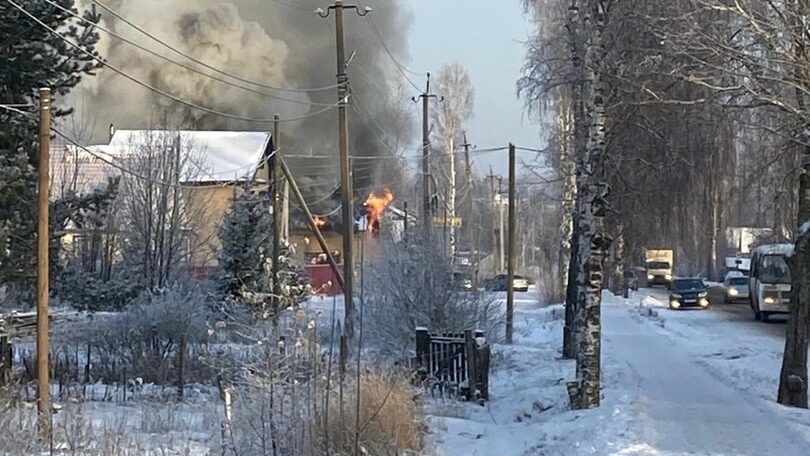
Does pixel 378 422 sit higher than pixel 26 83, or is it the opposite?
pixel 26 83

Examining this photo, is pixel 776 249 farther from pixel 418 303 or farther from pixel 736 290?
pixel 418 303

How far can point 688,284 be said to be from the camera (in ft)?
147

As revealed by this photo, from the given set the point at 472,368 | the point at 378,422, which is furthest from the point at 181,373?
the point at 378,422

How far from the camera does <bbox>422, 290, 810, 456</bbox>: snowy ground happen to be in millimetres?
11371

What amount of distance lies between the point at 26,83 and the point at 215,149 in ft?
95.2

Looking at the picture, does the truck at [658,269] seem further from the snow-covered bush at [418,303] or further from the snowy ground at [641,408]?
the snow-covered bush at [418,303]

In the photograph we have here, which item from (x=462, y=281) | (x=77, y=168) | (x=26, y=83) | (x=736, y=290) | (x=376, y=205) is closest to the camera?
(x=26, y=83)

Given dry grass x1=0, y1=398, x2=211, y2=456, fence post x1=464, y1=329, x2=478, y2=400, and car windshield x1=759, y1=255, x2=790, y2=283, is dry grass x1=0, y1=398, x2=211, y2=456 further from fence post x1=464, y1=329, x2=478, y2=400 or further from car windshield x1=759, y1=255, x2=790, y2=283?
car windshield x1=759, y1=255, x2=790, y2=283

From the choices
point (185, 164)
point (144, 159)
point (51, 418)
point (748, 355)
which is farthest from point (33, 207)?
point (185, 164)

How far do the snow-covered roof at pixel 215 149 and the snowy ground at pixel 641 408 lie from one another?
2098 cm

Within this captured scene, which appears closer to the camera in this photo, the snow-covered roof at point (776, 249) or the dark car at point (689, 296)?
the snow-covered roof at point (776, 249)

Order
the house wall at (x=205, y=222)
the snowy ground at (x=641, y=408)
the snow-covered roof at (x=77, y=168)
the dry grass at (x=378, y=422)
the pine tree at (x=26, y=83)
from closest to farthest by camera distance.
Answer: the dry grass at (x=378, y=422), the snowy ground at (x=641, y=408), the pine tree at (x=26, y=83), the house wall at (x=205, y=222), the snow-covered roof at (x=77, y=168)

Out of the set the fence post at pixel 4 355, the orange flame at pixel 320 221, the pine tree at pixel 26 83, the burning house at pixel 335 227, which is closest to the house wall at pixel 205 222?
the burning house at pixel 335 227

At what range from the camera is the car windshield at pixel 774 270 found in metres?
35.8
